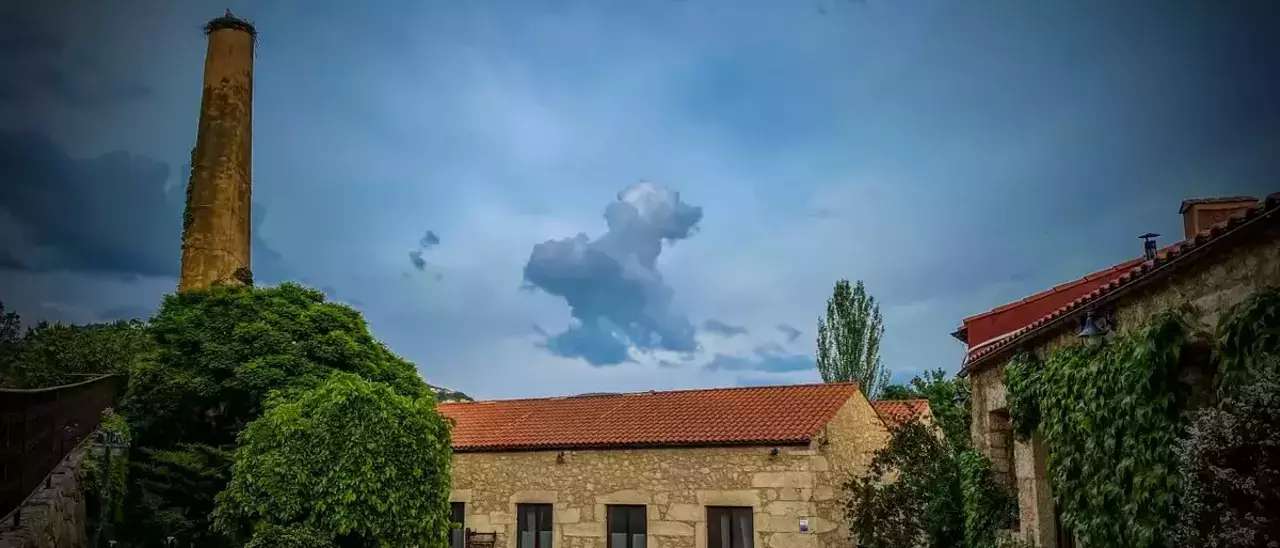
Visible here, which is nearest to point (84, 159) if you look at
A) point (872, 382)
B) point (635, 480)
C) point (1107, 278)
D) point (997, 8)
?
point (635, 480)

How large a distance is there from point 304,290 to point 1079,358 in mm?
15903

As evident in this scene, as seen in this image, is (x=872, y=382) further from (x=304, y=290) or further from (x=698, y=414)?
(x=304, y=290)

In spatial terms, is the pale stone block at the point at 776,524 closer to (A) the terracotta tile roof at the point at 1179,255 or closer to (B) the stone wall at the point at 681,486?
(B) the stone wall at the point at 681,486

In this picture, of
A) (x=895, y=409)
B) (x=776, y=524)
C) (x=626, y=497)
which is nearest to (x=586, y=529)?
(x=626, y=497)

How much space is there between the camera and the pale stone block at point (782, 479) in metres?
17.8

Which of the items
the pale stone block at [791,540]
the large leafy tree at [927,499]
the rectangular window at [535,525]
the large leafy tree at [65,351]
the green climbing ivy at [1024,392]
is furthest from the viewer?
the rectangular window at [535,525]

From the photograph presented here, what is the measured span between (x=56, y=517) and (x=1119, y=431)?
1202 cm

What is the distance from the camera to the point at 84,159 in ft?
63.8

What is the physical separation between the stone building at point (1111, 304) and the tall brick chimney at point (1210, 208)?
1 cm

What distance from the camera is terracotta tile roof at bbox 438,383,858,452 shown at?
61.9 feet

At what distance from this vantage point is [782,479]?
18047mm

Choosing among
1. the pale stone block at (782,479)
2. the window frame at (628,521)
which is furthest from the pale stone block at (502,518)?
the pale stone block at (782,479)

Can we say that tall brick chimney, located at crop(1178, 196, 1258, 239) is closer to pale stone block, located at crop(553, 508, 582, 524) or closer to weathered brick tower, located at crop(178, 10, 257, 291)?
pale stone block, located at crop(553, 508, 582, 524)

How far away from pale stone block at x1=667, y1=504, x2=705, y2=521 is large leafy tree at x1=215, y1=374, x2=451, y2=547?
4.92 meters
